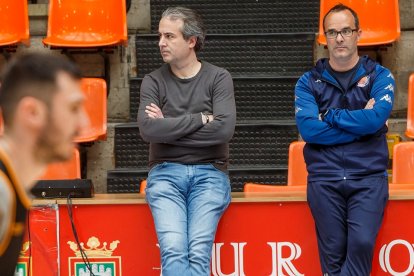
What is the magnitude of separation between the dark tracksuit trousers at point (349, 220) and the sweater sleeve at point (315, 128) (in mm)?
206

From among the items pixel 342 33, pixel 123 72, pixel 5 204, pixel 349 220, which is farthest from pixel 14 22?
pixel 5 204

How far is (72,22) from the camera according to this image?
7.70 metres

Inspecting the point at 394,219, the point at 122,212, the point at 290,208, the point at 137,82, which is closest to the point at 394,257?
the point at 394,219

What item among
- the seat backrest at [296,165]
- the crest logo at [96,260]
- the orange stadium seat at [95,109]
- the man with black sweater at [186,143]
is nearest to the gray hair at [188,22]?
the man with black sweater at [186,143]

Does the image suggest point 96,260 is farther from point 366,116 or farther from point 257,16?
point 257,16

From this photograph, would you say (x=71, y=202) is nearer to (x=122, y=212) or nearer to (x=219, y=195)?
(x=122, y=212)

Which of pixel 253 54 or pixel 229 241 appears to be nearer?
pixel 229 241

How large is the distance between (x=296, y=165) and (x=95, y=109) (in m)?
1.91

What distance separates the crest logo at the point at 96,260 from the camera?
5.01m

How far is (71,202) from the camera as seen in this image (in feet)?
16.5

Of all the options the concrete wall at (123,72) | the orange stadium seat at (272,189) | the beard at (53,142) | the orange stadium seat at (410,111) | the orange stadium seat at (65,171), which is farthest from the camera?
the concrete wall at (123,72)

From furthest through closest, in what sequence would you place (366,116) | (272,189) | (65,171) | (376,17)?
(376,17)
(65,171)
(272,189)
(366,116)

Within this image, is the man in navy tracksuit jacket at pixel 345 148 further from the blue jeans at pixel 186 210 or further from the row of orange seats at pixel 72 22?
the row of orange seats at pixel 72 22

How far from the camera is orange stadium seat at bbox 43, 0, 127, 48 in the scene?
24.5 ft
